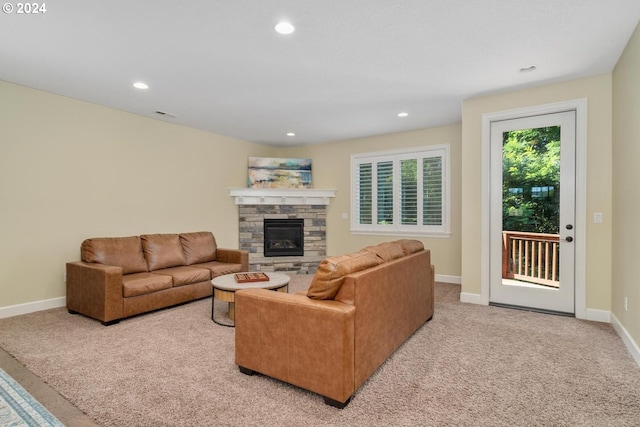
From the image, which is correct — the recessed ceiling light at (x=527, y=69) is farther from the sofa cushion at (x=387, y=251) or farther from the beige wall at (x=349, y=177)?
the sofa cushion at (x=387, y=251)

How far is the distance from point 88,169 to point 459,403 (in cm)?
498

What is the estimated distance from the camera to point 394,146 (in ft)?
20.4

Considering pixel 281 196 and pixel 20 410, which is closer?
pixel 20 410

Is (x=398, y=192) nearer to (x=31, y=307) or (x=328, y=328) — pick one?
(x=328, y=328)

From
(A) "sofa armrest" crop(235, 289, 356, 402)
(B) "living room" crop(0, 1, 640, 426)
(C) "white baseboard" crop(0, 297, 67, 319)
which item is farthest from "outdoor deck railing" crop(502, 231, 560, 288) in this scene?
(C) "white baseboard" crop(0, 297, 67, 319)

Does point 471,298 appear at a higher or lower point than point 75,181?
lower

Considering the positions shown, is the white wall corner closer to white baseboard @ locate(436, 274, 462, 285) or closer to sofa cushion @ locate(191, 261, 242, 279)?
white baseboard @ locate(436, 274, 462, 285)

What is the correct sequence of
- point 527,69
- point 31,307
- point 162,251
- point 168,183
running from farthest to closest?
point 168,183
point 162,251
point 31,307
point 527,69

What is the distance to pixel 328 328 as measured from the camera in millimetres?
2043

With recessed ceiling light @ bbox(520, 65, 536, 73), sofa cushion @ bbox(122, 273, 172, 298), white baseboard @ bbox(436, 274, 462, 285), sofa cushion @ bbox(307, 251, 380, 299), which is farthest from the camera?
white baseboard @ bbox(436, 274, 462, 285)

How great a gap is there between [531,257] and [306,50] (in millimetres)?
3535

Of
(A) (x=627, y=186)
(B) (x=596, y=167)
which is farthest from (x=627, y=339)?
(B) (x=596, y=167)

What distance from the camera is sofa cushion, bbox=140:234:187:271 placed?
459 cm

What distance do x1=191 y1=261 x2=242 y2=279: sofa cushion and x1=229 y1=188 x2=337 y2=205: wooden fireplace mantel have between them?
163cm
